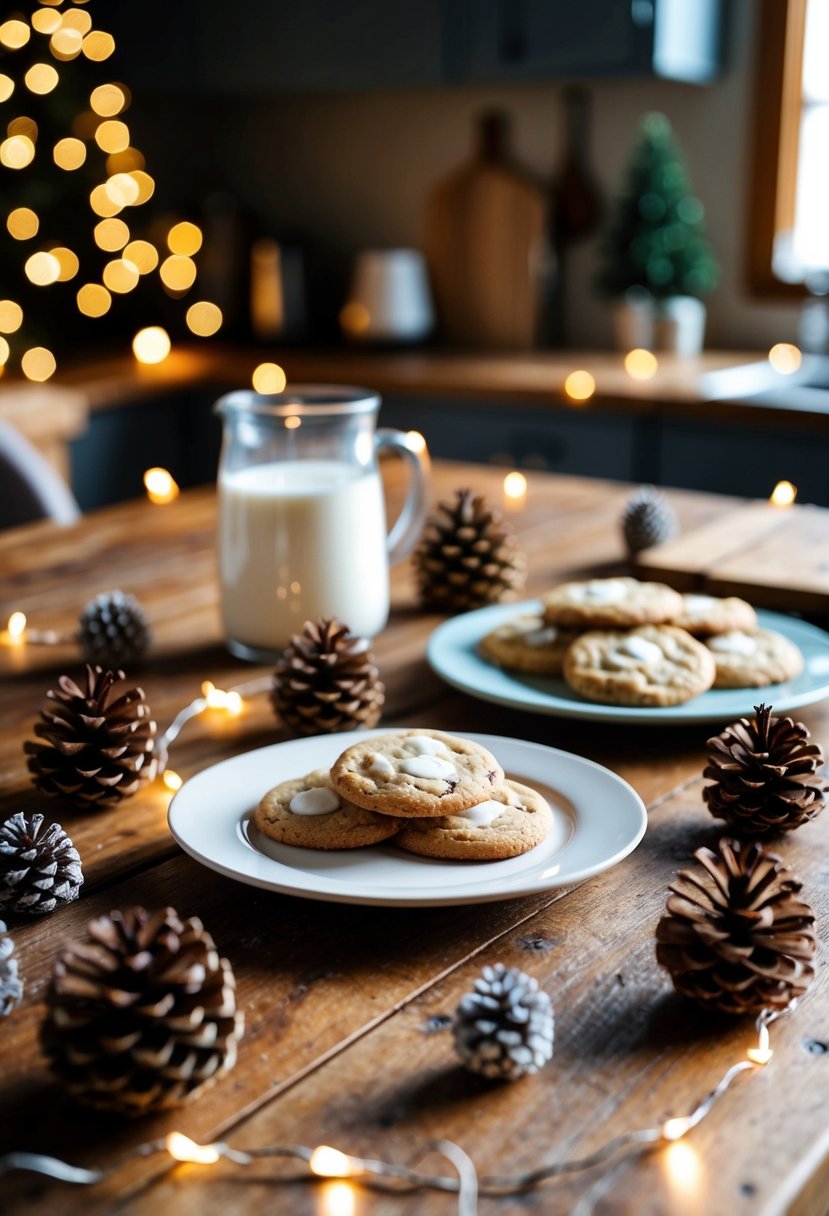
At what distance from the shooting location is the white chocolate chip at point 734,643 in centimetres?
97

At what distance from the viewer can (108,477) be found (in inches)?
117

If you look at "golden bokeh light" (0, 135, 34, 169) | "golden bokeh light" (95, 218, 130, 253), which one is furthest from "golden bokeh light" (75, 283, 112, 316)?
"golden bokeh light" (0, 135, 34, 169)

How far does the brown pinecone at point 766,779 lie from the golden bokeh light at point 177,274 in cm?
306

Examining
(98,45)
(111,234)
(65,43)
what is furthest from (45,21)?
(111,234)

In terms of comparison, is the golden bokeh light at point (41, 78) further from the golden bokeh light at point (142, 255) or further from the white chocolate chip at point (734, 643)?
the white chocolate chip at point (734, 643)

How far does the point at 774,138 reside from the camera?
2920mm

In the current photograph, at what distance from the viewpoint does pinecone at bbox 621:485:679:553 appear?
1316 mm

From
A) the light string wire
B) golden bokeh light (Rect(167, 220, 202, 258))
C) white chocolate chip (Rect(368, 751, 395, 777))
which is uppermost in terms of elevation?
golden bokeh light (Rect(167, 220, 202, 258))

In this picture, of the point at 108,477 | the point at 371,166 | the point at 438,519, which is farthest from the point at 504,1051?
the point at 371,166

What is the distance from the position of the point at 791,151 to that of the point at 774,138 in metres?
0.06

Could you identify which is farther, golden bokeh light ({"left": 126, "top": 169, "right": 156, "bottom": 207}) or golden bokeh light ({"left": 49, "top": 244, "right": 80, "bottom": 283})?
golden bokeh light ({"left": 126, "top": 169, "right": 156, "bottom": 207})

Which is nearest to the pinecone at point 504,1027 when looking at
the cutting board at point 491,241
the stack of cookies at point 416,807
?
the stack of cookies at point 416,807

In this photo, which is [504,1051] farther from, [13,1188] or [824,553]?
[824,553]

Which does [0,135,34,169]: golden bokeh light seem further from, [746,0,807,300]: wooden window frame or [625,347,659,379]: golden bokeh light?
[746,0,807,300]: wooden window frame
